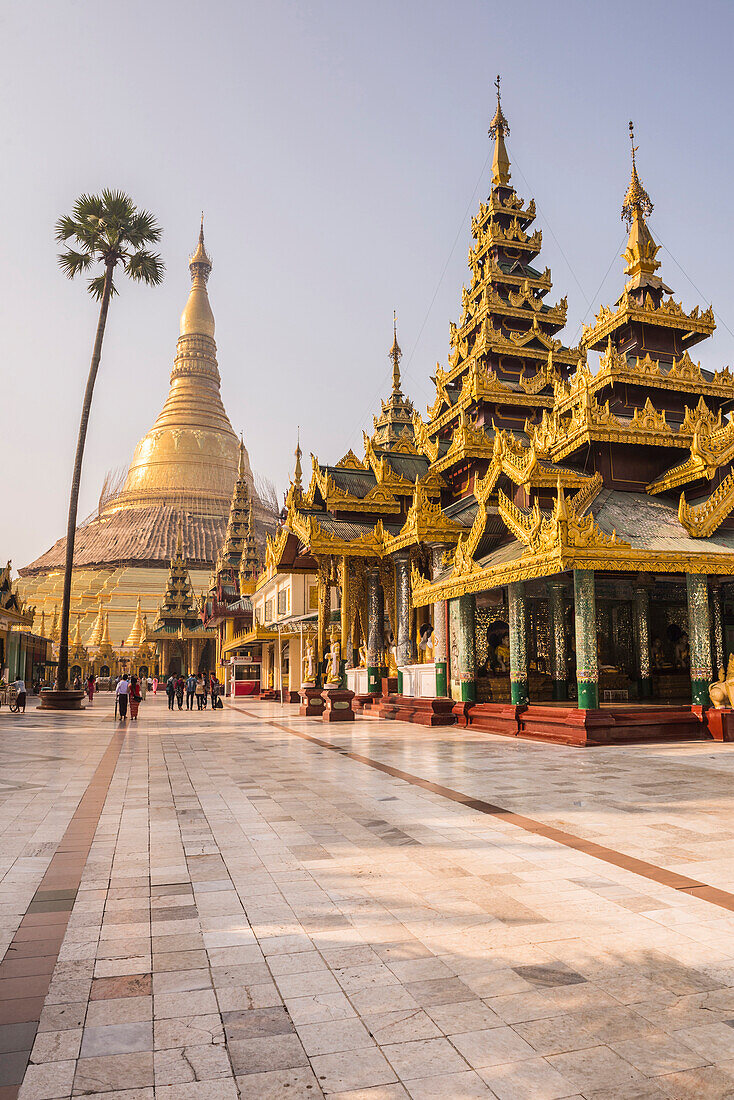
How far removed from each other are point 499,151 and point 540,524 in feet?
75.2

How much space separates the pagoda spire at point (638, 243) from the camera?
920 inches

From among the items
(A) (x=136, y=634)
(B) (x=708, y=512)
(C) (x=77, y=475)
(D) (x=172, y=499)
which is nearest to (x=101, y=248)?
(C) (x=77, y=475)

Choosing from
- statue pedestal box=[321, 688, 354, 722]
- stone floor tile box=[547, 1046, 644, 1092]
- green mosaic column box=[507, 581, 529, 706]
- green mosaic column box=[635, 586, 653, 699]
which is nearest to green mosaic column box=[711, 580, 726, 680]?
green mosaic column box=[635, 586, 653, 699]

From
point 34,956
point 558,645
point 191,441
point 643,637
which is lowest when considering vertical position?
point 34,956

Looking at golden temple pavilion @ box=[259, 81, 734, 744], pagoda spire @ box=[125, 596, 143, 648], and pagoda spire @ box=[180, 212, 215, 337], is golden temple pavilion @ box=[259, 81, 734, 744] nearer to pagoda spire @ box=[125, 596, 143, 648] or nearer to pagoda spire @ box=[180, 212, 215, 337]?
pagoda spire @ box=[125, 596, 143, 648]

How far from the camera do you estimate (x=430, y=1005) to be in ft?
12.7

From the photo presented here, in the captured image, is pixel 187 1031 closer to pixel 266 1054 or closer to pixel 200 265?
pixel 266 1054

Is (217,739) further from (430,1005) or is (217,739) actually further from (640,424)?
(430,1005)

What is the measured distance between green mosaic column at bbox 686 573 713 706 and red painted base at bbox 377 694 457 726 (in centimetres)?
657

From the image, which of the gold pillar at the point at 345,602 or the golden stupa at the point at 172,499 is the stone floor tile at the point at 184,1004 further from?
the golden stupa at the point at 172,499

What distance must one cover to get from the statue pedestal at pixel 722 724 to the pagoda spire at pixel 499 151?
965 inches

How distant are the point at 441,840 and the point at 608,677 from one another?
15607 mm

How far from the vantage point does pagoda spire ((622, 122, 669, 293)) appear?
76.7ft

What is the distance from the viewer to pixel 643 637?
21781 mm
